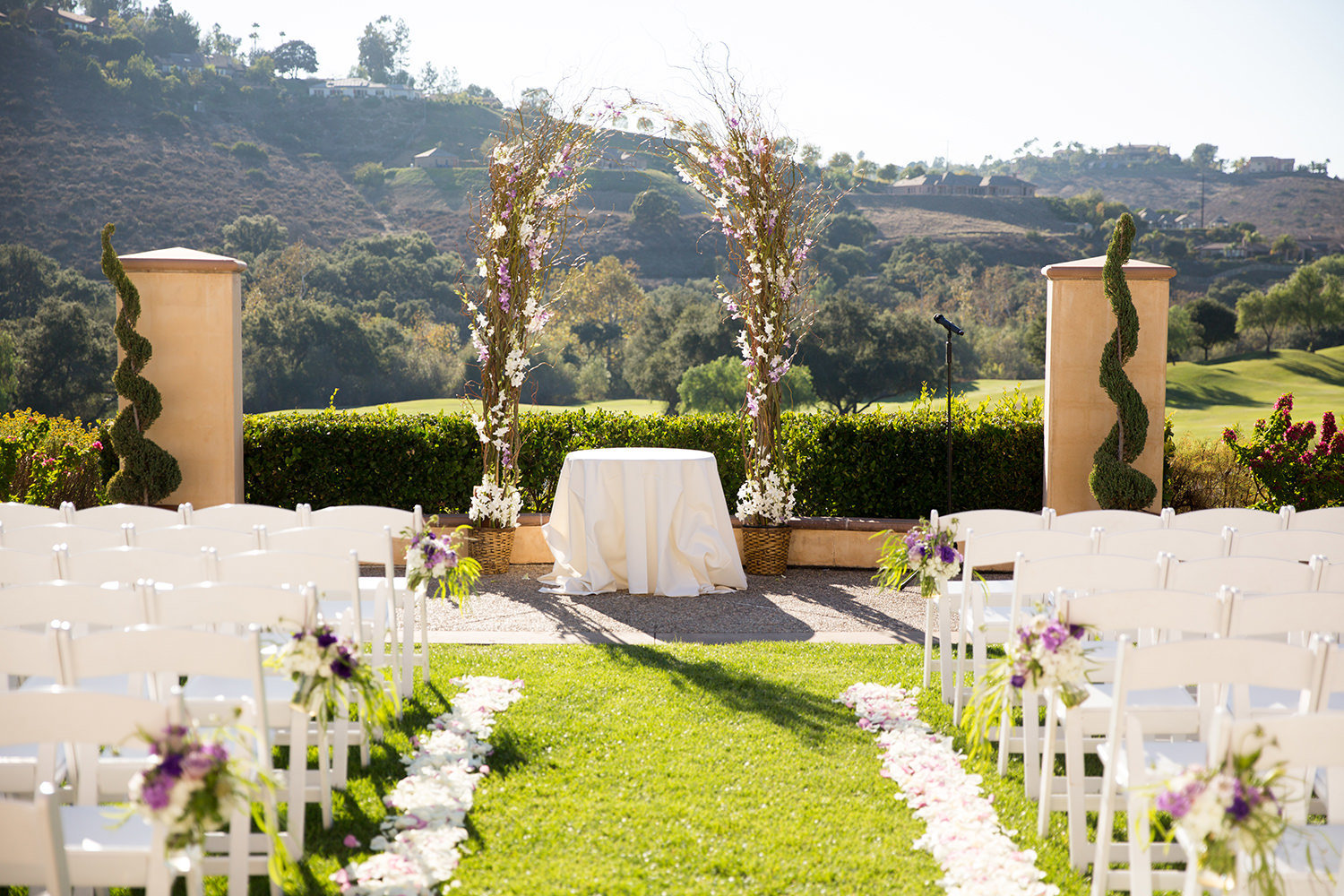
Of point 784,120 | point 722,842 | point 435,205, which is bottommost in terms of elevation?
point 722,842

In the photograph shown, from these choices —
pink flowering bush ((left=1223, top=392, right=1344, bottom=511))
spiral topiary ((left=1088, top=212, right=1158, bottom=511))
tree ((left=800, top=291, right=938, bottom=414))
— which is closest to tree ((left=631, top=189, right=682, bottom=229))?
tree ((left=800, top=291, right=938, bottom=414))

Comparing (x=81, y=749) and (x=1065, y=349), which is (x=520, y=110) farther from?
(x=81, y=749)

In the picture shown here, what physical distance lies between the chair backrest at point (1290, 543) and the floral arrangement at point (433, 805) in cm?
304

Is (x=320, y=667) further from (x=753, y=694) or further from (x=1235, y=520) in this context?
(x=1235, y=520)

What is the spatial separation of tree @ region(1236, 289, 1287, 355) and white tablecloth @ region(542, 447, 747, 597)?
1495 inches

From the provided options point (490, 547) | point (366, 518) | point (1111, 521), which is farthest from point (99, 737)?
point (490, 547)

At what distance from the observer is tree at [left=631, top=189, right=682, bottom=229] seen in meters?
44.4

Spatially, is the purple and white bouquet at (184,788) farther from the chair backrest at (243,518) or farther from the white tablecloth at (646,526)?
the white tablecloth at (646,526)

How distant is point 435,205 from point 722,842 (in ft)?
155

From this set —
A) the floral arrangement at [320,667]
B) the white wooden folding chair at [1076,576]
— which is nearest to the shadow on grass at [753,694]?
the white wooden folding chair at [1076,576]

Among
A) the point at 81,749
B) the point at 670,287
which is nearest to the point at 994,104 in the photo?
the point at 670,287

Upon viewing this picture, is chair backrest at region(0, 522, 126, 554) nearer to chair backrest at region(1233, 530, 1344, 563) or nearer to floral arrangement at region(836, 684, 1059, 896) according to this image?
floral arrangement at region(836, 684, 1059, 896)

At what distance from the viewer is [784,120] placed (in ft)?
23.0

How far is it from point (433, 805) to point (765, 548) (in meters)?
4.19
